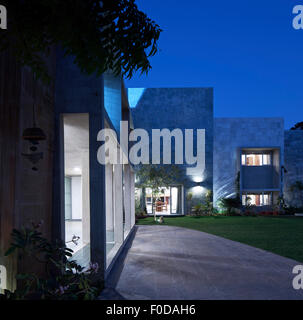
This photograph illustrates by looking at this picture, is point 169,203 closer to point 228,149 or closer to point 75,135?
point 228,149

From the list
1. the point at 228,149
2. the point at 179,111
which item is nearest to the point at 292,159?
the point at 228,149

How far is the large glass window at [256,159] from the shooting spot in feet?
65.1

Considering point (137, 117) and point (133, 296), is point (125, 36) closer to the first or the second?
point (133, 296)

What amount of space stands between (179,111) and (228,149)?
485cm

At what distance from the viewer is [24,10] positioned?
1.87m

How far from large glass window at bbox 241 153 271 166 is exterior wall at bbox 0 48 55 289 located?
1838 centimetres

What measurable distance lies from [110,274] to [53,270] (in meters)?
1.45

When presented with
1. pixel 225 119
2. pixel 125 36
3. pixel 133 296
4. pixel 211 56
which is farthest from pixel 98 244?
pixel 211 56

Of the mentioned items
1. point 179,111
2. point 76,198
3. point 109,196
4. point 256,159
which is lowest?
point 76,198

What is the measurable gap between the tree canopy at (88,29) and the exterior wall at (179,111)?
638 inches

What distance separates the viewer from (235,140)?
19.5 meters

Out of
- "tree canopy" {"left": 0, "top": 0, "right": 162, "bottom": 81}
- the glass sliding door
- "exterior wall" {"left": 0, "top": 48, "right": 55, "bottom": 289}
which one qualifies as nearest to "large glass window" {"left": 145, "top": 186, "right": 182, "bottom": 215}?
the glass sliding door

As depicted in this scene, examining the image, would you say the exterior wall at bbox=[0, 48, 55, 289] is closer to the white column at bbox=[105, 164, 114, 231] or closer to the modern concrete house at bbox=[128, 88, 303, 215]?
the white column at bbox=[105, 164, 114, 231]

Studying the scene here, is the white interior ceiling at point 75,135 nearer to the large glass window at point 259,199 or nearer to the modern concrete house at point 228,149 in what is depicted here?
the modern concrete house at point 228,149
